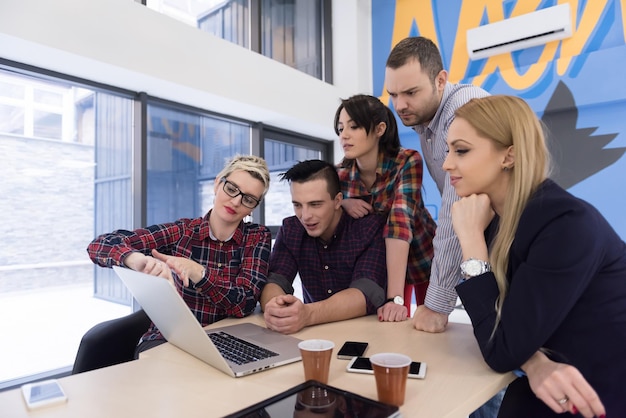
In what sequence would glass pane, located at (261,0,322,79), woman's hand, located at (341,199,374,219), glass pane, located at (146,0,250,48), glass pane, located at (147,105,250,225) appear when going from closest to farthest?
woman's hand, located at (341,199,374,219) → glass pane, located at (146,0,250,48) → glass pane, located at (147,105,250,225) → glass pane, located at (261,0,322,79)

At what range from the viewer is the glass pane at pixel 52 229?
286 cm

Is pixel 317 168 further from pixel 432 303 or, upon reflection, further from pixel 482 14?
pixel 482 14

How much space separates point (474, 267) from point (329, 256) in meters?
0.76

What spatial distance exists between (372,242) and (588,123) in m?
3.04

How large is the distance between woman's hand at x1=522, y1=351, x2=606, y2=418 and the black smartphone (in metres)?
0.37

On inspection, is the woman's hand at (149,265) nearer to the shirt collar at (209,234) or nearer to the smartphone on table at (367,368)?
the shirt collar at (209,234)

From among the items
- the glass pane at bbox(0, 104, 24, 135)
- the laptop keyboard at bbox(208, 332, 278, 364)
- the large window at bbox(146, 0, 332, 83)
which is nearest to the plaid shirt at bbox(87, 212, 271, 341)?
the laptop keyboard at bbox(208, 332, 278, 364)

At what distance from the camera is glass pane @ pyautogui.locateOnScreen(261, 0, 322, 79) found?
4430mm

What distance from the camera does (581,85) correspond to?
11.9 feet

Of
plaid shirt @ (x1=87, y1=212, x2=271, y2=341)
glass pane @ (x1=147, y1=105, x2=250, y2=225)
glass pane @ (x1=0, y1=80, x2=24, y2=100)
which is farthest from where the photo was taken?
glass pane @ (x1=147, y1=105, x2=250, y2=225)

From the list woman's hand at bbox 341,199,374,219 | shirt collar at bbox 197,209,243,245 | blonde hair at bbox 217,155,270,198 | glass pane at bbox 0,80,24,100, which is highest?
glass pane at bbox 0,80,24,100

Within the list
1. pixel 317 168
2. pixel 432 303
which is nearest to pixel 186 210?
pixel 317 168

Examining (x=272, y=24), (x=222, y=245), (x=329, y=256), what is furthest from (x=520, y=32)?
(x=222, y=245)

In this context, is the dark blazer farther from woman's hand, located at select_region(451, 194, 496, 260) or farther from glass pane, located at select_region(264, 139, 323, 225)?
glass pane, located at select_region(264, 139, 323, 225)
